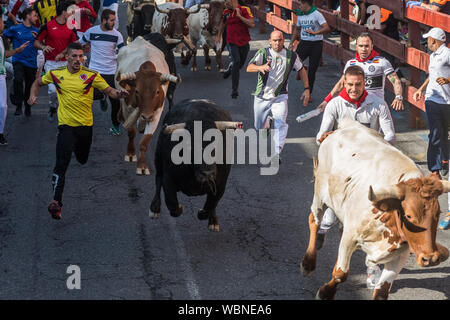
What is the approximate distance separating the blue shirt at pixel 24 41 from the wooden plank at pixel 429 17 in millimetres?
6549

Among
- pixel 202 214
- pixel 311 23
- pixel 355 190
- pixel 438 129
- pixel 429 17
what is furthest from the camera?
pixel 311 23

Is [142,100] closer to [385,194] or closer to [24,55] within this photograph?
[24,55]

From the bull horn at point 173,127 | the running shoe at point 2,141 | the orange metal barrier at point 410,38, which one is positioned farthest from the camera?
the orange metal barrier at point 410,38

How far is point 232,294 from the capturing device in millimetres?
7914

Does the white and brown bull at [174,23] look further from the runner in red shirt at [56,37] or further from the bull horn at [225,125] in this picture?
the bull horn at [225,125]

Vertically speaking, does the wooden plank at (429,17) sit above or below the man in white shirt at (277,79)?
above

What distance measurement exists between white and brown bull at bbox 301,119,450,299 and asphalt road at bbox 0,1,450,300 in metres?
0.74

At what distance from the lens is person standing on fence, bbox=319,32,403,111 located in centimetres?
1086

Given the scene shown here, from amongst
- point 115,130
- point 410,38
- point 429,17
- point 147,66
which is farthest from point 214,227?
point 410,38

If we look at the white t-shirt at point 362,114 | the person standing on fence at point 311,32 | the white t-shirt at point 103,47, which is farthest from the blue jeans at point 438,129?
the white t-shirt at point 103,47

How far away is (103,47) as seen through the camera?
13.6 metres

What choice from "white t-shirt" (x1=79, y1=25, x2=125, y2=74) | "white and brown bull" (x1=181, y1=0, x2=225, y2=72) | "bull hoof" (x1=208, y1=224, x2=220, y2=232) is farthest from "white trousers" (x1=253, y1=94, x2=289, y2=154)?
"white and brown bull" (x1=181, y1=0, x2=225, y2=72)

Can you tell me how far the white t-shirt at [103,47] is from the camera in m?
13.6

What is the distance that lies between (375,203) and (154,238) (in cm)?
351
